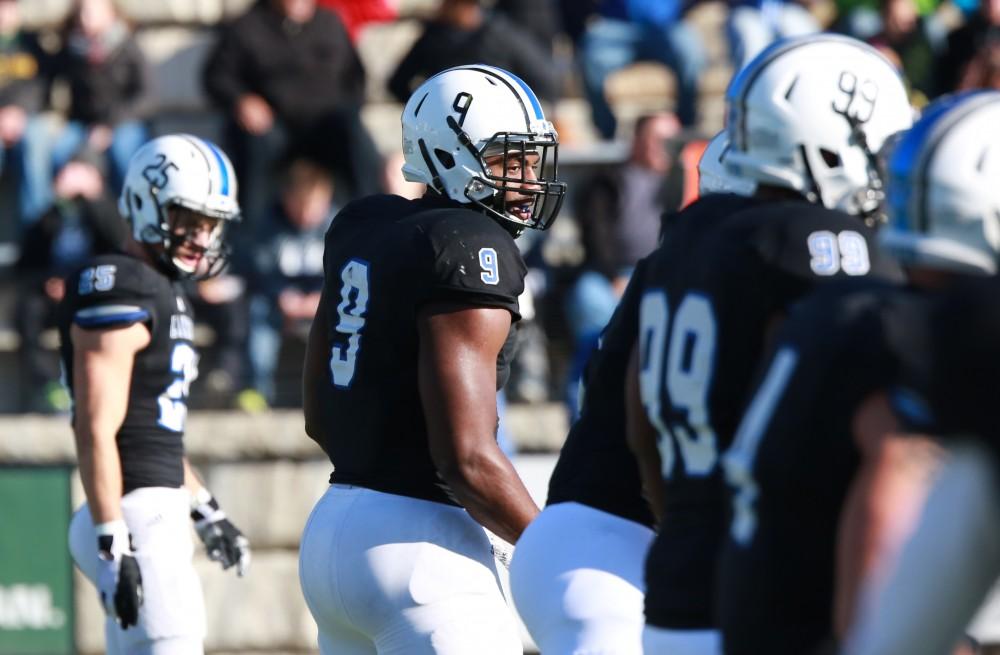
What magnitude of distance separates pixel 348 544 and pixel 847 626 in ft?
5.40

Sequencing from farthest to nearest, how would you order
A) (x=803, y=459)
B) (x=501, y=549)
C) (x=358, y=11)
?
(x=358, y=11)
(x=501, y=549)
(x=803, y=459)

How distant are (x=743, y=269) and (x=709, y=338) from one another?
4.9 inches

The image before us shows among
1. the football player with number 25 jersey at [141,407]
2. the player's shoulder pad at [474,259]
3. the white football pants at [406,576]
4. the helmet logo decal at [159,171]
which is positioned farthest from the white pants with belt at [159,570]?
the player's shoulder pad at [474,259]

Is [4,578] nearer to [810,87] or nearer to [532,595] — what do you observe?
[532,595]

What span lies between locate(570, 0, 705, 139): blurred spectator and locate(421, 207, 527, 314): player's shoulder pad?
19.0 ft

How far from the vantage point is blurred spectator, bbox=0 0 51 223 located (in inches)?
362

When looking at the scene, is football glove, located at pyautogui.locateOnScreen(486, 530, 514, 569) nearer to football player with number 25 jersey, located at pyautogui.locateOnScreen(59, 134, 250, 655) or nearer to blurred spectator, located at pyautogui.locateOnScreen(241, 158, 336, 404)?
football player with number 25 jersey, located at pyautogui.locateOnScreen(59, 134, 250, 655)

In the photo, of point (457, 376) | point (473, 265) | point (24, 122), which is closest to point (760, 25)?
point (24, 122)

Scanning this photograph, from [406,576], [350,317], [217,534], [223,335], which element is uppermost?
[350,317]

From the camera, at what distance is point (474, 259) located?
141 inches

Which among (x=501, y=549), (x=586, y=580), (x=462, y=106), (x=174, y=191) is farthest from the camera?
(x=174, y=191)

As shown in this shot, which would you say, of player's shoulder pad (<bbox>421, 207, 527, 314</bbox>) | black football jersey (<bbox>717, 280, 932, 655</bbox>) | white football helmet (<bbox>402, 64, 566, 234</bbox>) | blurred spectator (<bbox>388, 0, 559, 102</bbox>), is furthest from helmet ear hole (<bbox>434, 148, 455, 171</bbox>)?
blurred spectator (<bbox>388, 0, 559, 102</bbox>)

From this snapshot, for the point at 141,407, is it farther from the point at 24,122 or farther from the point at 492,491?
the point at 24,122

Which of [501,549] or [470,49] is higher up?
[470,49]
